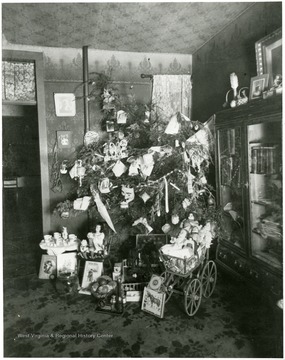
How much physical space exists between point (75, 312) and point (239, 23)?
140 inches

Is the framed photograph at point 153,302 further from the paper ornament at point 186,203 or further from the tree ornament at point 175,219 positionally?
the paper ornament at point 186,203

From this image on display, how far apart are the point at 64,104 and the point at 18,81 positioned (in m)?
0.64

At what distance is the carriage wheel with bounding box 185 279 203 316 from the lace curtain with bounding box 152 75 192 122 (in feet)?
7.66

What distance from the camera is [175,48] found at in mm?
4184

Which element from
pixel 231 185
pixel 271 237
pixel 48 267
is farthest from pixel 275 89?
pixel 48 267

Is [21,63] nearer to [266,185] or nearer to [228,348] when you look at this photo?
[266,185]

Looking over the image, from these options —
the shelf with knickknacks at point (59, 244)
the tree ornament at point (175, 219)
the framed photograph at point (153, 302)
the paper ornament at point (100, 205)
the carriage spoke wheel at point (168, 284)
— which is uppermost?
the paper ornament at point (100, 205)

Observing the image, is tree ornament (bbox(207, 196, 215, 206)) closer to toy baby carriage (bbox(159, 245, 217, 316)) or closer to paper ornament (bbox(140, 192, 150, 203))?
toy baby carriage (bbox(159, 245, 217, 316))

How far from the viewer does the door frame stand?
3.73 meters

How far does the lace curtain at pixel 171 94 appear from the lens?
4227 millimetres

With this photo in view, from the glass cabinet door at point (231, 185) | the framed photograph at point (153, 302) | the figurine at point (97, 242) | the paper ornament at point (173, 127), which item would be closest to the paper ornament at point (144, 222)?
the figurine at point (97, 242)

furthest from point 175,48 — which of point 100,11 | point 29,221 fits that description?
point 29,221

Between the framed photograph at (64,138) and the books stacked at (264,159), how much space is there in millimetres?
2495

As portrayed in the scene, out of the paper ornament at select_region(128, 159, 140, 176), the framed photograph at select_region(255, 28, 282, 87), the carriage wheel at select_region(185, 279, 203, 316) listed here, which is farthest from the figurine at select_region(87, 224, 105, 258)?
the framed photograph at select_region(255, 28, 282, 87)
